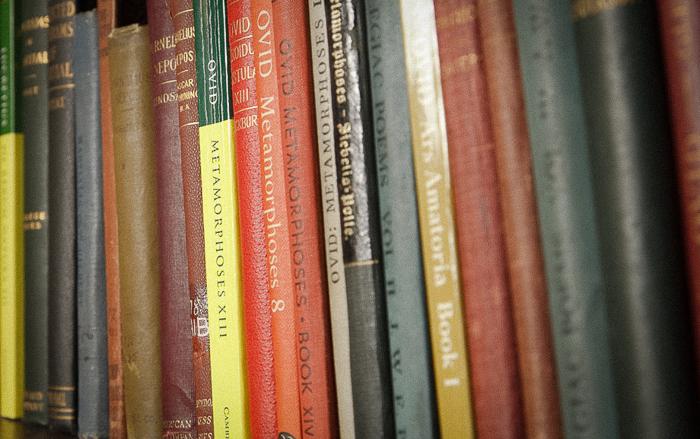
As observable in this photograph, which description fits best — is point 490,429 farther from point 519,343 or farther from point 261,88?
point 261,88

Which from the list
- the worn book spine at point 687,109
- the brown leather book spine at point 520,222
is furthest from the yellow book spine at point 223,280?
the worn book spine at point 687,109

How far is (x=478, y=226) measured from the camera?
1.25 feet

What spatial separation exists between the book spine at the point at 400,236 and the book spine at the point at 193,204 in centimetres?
18

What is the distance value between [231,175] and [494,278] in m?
0.24

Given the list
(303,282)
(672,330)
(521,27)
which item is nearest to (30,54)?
(303,282)

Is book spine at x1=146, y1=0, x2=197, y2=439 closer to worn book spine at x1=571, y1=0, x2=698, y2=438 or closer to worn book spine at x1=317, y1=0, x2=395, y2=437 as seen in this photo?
worn book spine at x1=317, y1=0, x2=395, y2=437

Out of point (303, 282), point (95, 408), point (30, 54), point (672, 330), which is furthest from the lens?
point (30, 54)

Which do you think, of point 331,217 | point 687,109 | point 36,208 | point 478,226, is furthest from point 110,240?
point 687,109

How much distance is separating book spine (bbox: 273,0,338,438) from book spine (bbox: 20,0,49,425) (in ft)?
1.09

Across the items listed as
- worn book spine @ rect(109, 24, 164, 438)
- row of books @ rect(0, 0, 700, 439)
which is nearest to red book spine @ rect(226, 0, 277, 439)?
row of books @ rect(0, 0, 700, 439)

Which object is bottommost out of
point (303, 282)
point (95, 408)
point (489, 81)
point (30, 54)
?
point (95, 408)

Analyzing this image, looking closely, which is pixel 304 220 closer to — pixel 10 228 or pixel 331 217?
pixel 331 217

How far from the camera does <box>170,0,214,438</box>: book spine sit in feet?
1.59

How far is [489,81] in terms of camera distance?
1.25ft
